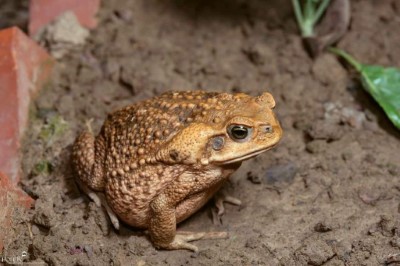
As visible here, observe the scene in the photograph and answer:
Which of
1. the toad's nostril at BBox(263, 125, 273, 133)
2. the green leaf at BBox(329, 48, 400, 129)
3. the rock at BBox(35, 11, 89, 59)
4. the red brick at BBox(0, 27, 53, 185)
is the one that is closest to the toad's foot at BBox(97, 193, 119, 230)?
the red brick at BBox(0, 27, 53, 185)

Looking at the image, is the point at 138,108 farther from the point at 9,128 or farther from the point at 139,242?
the point at 9,128

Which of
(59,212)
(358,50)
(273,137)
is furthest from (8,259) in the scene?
(358,50)

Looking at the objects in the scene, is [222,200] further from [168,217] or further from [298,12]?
[298,12]

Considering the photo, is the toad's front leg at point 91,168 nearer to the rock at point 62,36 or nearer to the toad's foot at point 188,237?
the toad's foot at point 188,237

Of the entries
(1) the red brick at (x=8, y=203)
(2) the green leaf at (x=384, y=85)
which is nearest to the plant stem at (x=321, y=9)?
(2) the green leaf at (x=384, y=85)

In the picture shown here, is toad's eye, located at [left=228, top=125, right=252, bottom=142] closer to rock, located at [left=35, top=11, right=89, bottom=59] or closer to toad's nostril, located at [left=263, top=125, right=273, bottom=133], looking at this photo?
toad's nostril, located at [left=263, top=125, right=273, bottom=133]

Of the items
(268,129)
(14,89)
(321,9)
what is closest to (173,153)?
(268,129)
